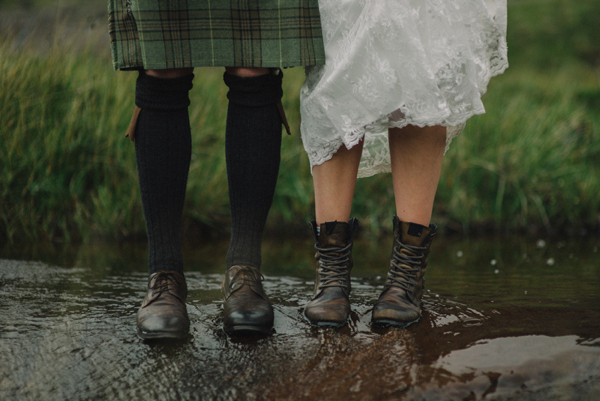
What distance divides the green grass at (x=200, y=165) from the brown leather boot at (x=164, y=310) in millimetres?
1447

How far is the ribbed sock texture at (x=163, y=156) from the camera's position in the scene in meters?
1.41

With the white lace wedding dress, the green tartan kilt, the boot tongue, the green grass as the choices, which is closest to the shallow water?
the boot tongue

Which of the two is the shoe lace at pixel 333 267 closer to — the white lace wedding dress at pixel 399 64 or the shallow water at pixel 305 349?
the shallow water at pixel 305 349

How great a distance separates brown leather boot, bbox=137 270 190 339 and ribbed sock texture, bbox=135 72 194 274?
0.03 meters

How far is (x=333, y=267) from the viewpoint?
1.54m

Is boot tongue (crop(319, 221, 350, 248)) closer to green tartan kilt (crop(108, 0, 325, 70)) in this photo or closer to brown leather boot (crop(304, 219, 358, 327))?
brown leather boot (crop(304, 219, 358, 327))

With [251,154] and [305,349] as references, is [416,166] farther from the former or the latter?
[305,349]

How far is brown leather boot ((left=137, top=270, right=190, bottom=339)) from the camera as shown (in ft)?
4.45

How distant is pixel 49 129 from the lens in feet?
9.32

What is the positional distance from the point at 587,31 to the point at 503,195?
40.6ft

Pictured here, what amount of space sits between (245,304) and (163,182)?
0.36 metres

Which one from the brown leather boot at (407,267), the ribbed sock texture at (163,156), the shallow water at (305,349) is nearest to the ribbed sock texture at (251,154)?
the ribbed sock texture at (163,156)

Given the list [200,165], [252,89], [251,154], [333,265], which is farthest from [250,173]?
[200,165]

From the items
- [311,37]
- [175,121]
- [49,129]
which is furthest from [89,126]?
[311,37]
